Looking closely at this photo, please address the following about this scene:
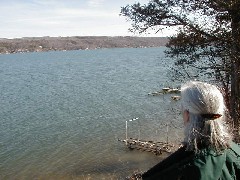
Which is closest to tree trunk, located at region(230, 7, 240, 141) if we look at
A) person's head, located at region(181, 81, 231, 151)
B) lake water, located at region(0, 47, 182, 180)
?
lake water, located at region(0, 47, 182, 180)

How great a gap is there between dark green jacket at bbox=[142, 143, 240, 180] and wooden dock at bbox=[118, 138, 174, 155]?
65.6 ft

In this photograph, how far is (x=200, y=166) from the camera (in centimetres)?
265

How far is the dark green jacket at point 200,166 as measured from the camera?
104 inches

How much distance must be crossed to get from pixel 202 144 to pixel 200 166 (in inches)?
12.9

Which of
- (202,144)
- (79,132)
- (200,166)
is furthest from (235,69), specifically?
(79,132)

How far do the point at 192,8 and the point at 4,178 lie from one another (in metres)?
15.7

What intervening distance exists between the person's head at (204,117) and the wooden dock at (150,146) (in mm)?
19955

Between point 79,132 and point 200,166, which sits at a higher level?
point 200,166

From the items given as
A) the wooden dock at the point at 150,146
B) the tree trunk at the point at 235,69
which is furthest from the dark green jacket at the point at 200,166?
the wooden dock at the point at 150,146

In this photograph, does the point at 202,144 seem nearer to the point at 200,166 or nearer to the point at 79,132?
the point at 200,166

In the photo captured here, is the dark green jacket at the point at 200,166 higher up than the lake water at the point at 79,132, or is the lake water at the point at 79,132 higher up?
the dark green jacket at the point at 200,166

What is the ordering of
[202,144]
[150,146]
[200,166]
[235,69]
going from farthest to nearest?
[150,146] < [235,69] < [202,144] < [200,166]

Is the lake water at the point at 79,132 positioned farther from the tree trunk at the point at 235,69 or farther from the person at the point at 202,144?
the person at the point at 202,144

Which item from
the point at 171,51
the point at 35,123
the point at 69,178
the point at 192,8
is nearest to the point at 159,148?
the point at 69,178
